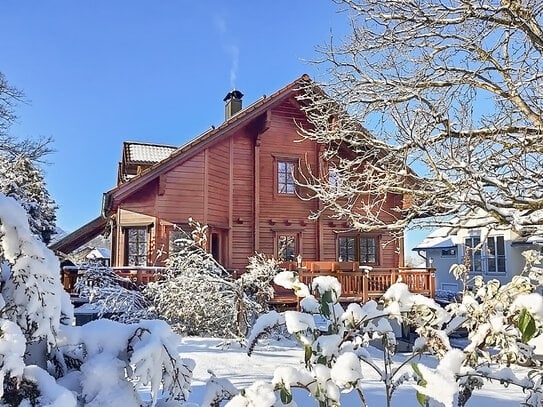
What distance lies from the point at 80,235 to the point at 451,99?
13736mm

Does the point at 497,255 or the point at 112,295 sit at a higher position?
the point at 497,255

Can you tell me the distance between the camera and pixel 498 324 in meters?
2.44

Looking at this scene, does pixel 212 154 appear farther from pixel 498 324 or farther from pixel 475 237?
pixel 475 237

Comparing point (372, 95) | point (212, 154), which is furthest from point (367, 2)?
point (212, 154)

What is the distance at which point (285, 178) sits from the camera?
56.3ft

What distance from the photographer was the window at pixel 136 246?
1495 cm

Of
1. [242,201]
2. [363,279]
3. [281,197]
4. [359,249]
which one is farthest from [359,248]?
[242,201]

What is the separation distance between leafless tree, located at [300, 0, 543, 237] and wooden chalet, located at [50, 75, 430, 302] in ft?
19.9

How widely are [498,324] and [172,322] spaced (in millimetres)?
9400

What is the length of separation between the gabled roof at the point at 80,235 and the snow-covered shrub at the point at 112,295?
3775 mm

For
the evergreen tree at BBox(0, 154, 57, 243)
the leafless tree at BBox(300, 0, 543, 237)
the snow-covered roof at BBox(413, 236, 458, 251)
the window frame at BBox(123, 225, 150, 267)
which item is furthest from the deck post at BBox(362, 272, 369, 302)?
the snow-covered roof at BBox(413, 236, 458, 251)

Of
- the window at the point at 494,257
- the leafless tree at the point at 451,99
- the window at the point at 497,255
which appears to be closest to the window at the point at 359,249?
the leafless tree at the point at 451,99

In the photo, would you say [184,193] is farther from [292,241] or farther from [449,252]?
[449,252]

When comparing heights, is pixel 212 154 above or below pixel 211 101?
below
